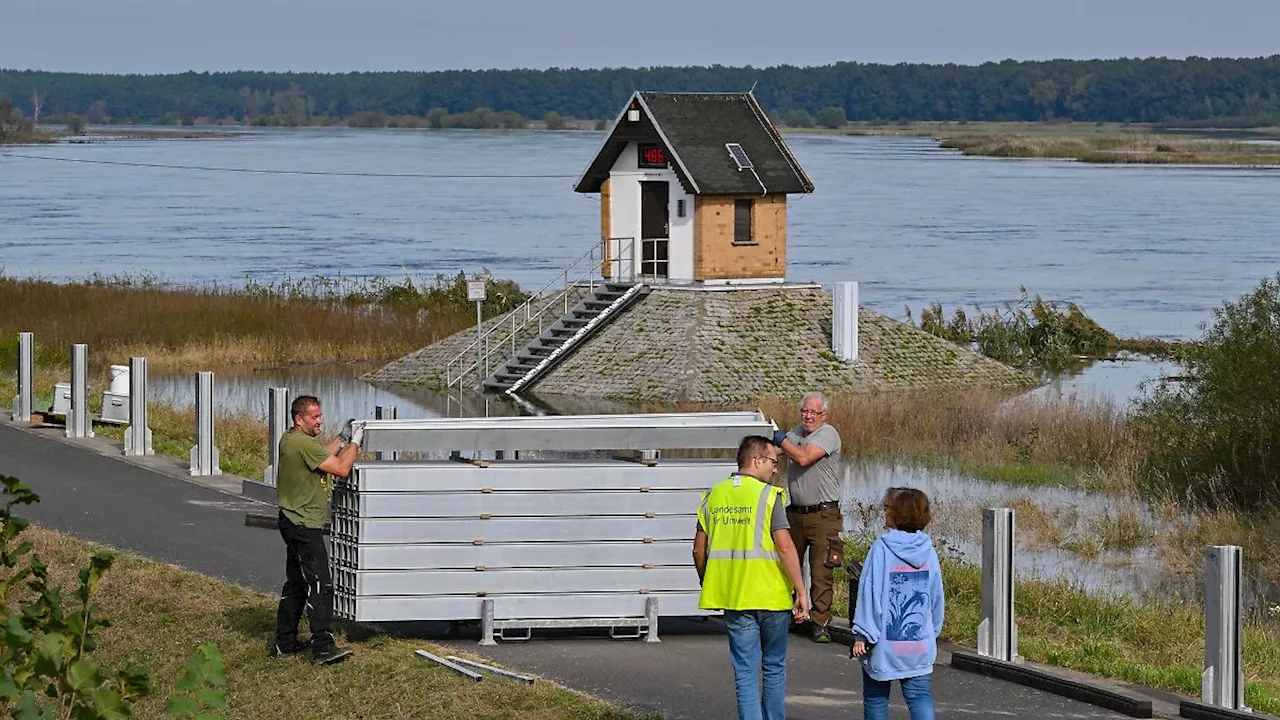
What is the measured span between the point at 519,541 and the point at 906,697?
4.38m

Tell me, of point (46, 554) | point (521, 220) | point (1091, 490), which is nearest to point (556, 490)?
point (46, 554)

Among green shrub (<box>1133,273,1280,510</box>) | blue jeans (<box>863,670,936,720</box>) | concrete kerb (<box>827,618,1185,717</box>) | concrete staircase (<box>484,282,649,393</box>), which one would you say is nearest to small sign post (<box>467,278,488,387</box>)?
concrete staircase (<box>484,282,649,393</box>)

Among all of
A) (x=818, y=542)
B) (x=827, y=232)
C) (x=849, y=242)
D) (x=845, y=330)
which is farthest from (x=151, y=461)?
(x=827, y=232)

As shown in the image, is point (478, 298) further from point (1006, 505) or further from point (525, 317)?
point (1006, 505)

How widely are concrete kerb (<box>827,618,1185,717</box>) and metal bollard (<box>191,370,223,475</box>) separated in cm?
1146

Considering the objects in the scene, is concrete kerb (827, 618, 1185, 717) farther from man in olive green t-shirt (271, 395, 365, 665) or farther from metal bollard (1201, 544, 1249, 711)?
man in olive green t-shirt (271, 395, 365, 665)

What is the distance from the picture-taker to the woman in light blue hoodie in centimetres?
1062

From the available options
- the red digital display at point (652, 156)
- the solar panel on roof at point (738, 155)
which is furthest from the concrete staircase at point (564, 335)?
the solar panel on roof at point (738, 155)

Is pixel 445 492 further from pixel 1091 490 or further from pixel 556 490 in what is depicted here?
pixel 1091 490

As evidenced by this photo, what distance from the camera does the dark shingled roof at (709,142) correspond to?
1777 inches

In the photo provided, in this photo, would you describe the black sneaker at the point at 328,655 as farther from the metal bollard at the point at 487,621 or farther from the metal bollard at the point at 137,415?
the metal bollard at the point at 137,415

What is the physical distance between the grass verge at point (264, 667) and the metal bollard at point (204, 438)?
6.42 m

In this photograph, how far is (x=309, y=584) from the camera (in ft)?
45.8

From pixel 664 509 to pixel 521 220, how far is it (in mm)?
103706
